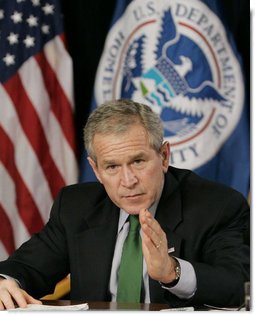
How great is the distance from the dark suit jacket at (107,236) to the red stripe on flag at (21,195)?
1141 mm

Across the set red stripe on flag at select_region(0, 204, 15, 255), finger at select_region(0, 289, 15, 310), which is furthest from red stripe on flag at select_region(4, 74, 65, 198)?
finger at select_region(0, 289, 15, 310)

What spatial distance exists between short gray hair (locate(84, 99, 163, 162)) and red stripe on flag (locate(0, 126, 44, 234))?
1593mm

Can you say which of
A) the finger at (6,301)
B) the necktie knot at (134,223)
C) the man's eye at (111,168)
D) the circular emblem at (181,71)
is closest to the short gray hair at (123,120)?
the man's eye at (111,168)

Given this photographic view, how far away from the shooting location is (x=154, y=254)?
2404 mm

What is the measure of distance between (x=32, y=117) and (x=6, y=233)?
708 millimetres

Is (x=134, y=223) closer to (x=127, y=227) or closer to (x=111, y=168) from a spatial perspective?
(x=127, y=227)

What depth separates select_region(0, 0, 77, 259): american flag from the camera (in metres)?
4.44

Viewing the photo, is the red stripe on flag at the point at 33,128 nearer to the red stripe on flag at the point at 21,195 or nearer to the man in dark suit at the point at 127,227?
the red stripe on flag at the point at 21,195

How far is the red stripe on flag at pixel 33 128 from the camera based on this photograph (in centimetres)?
447

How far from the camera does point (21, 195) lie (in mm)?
4484

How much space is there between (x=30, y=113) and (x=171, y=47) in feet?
3.04

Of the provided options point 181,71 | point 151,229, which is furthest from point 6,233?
point 151,229

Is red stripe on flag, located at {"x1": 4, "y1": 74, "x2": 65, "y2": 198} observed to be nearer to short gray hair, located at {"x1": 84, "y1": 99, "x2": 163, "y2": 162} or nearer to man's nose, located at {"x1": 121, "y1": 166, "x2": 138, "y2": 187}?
short gray hair, located at {"x1": 84, "y1": 99, "x2": 163, "y2": 162}

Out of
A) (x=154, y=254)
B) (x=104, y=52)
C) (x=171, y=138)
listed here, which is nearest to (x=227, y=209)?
(x=154, y=254)
